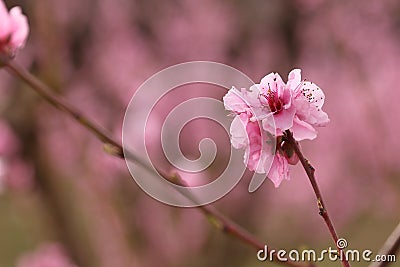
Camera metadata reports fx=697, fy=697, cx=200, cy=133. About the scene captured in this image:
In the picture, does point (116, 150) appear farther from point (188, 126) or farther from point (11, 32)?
point (188, 126)

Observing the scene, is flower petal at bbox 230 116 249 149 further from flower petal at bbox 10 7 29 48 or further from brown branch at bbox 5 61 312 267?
flower petal at bbox 10 7 29 48

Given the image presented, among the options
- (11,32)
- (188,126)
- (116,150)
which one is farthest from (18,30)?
(188,126)

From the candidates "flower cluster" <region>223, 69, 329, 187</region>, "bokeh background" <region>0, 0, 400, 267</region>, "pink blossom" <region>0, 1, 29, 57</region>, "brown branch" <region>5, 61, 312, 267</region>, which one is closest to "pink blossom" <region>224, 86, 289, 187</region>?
"flower cluster" <region>223, 69, 329, 187</region>

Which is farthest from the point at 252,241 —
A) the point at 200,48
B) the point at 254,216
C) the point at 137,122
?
the point at 200,48

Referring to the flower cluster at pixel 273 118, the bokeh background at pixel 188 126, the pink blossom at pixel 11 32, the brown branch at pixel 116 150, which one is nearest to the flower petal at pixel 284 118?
the flower cluster at pixel 273 118

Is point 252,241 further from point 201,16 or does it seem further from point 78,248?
point 201,16

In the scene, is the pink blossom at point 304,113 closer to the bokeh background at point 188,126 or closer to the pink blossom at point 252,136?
the pink blossom at point 252,136
